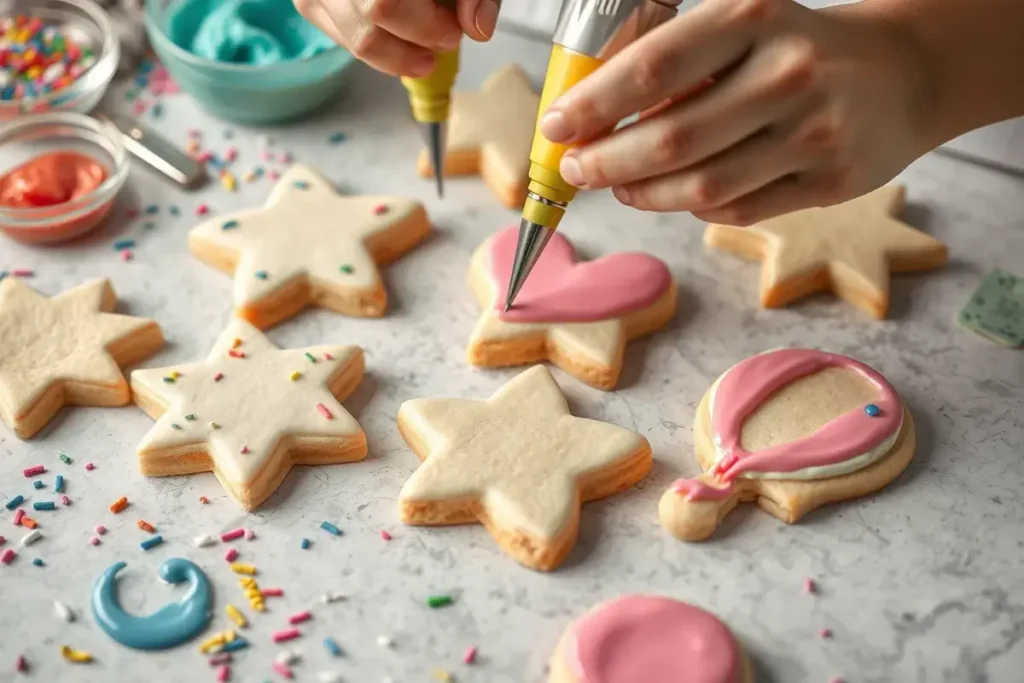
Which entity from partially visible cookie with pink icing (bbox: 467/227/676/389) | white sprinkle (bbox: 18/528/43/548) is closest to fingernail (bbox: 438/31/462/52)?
partially visible cookie with pink icing (bbox: 467/227/676/389)

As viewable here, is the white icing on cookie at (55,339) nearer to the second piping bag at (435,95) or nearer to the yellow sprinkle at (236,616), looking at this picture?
the yellow sprinkle at (236,616)

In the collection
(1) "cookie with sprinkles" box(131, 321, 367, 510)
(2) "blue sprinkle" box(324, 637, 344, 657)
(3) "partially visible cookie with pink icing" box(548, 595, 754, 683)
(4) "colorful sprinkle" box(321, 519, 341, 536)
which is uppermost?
(3) "partially visible cookie with pink icing" box(548, 595, 754, 683)

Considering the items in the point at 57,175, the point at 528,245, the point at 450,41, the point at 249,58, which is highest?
the point at 450,41

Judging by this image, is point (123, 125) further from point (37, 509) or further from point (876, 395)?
point (876, 395)

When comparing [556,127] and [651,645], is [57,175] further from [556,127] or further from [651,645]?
[651,645]

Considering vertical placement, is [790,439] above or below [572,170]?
below

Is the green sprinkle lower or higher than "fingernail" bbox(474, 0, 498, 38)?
lower

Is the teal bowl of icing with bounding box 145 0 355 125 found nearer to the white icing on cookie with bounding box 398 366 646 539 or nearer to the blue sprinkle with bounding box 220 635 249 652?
the white icing on cookie with bounding box 398 366 646 539

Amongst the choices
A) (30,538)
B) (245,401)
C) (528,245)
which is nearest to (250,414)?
(245,401)
